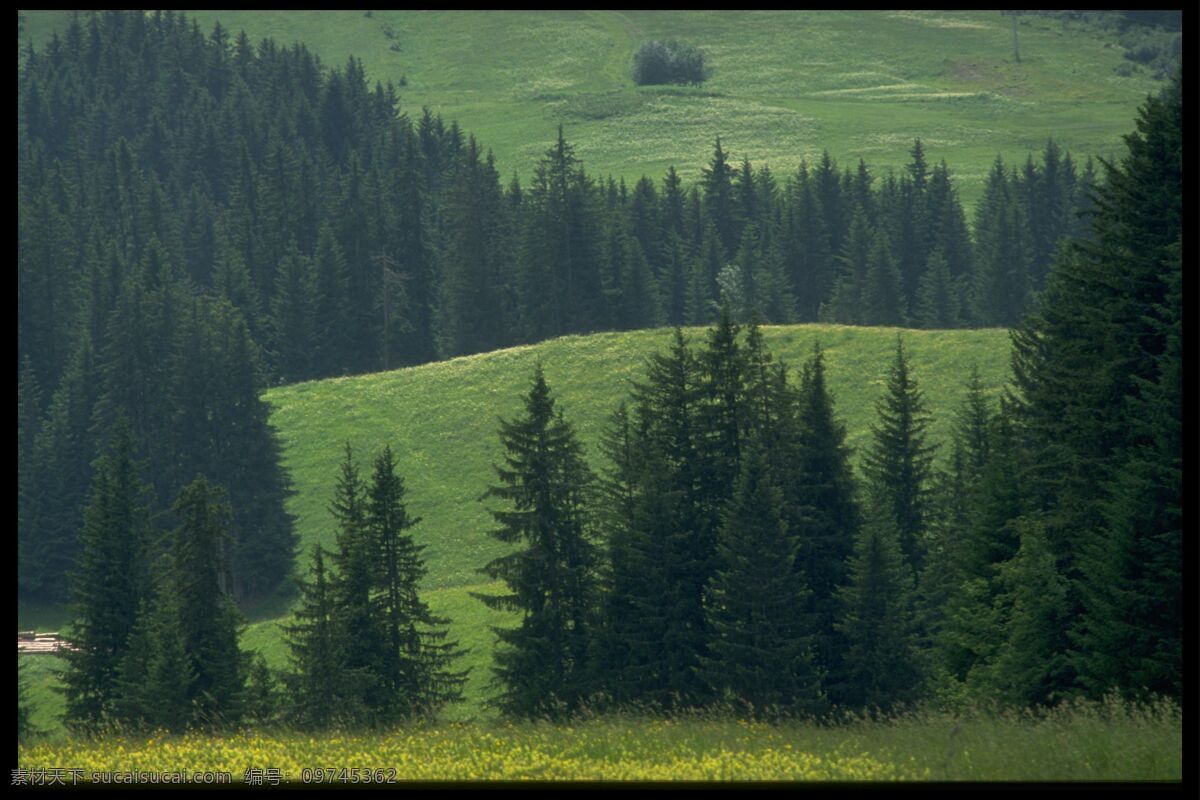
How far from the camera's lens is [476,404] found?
92.9 m

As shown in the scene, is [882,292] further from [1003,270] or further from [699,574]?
[699,574]

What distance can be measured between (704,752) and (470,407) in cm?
7373

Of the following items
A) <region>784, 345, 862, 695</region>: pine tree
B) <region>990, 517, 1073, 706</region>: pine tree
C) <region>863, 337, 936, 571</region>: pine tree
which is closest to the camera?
<region>990, 517, 1073, 706</region>: pine tree

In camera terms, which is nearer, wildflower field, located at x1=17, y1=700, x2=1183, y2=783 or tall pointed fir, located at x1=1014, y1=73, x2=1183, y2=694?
wildflower field, located at x1=17, y1=700, x2=1183, y2=783

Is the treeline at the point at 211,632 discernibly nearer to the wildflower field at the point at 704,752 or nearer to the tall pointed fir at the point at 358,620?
the tall pointed fir at the point at 358,620

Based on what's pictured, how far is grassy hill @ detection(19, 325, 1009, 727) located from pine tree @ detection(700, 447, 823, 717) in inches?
1126

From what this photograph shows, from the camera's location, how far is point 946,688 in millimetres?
37031

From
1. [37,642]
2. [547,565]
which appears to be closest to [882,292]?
[37,642]

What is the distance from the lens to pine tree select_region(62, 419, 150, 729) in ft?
143

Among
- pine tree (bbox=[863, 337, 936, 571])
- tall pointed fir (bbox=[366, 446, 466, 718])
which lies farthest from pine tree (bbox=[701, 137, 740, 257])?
tall pointed fir (bbox=[366, 446, 466, 718])

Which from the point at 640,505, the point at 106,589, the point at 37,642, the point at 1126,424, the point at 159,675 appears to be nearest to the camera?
the point at 1126,424

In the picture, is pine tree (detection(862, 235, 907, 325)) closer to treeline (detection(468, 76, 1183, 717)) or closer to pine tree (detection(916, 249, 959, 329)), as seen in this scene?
pine tree (detection(916, 249, 959, 329))

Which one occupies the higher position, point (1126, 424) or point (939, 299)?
point (1126, 424)
